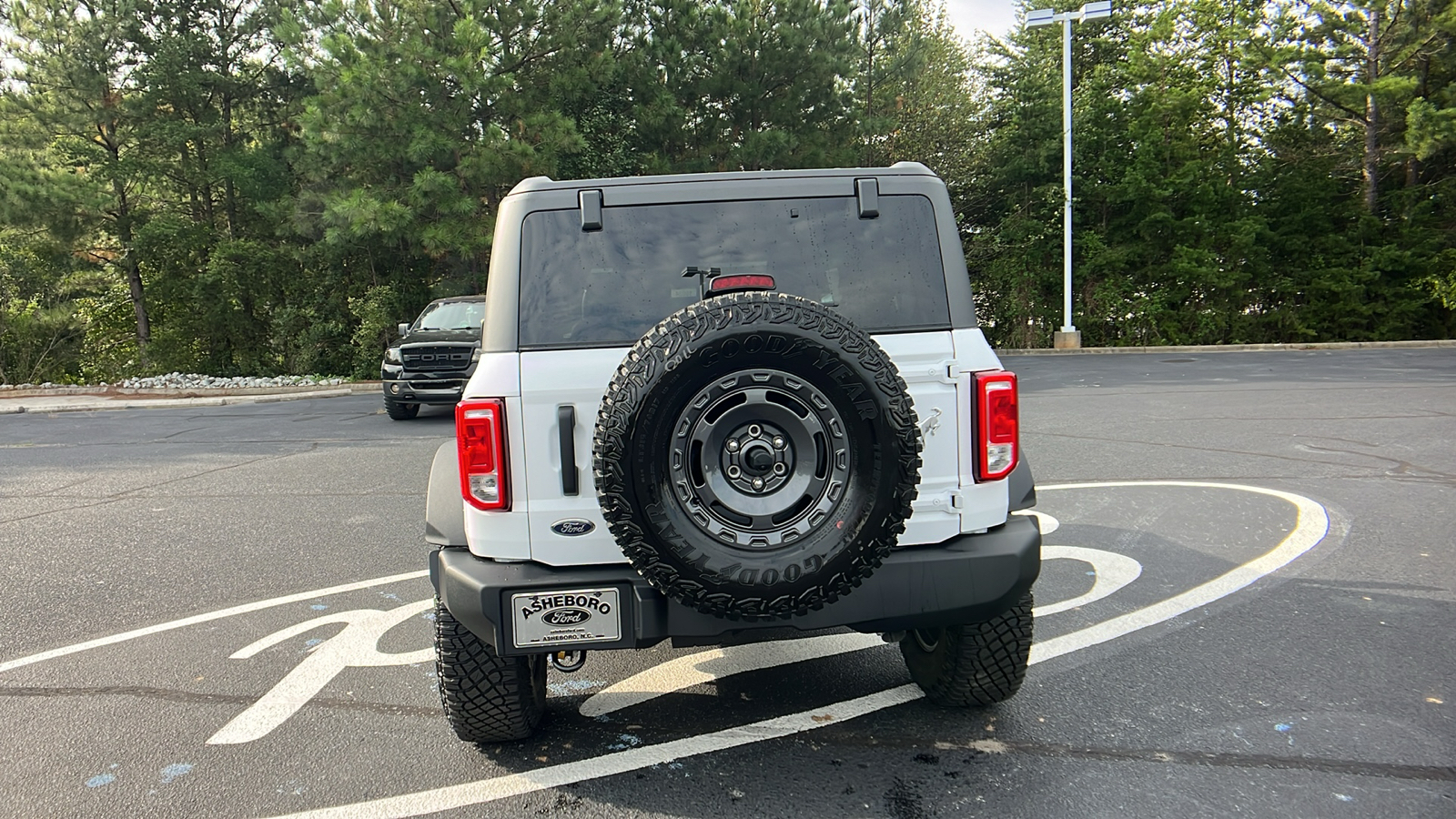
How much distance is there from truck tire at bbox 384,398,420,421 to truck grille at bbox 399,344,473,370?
66 centimetres

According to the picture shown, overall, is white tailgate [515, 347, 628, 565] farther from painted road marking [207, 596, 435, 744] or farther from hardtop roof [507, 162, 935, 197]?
painted road marking [207, 596, 435, 744]

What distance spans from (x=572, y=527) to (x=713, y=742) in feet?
3.15

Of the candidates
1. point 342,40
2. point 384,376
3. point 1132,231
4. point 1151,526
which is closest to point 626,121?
point 342,40

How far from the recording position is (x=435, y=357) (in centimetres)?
1347

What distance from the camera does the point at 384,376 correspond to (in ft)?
44.5

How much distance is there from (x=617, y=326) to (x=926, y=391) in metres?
1.03

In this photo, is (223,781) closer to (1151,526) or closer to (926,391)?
(926,391)

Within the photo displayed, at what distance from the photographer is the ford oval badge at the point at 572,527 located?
287cm

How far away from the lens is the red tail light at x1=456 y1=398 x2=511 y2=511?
2826mm

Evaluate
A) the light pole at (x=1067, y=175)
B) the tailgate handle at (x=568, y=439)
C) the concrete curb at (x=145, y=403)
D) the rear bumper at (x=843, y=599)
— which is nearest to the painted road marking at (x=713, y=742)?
the rear bumper at (x=843, y=599)

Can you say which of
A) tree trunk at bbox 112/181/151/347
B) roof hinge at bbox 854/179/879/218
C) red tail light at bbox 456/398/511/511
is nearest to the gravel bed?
tree trunk at bbox 112/181/151/347

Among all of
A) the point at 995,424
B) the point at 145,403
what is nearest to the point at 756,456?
the point at 995,424

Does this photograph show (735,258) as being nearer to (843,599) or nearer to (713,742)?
(843,599)

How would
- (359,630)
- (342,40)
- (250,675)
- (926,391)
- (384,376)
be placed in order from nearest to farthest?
(926,391) → (250,675) → (359,630) → (384,376) → (342,40)
